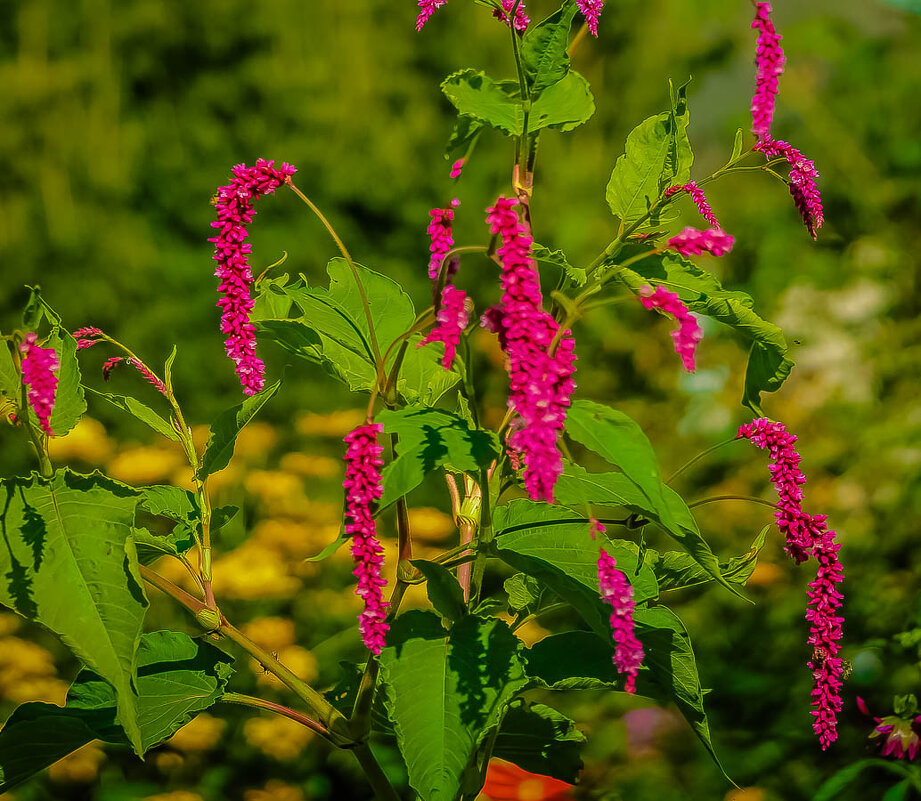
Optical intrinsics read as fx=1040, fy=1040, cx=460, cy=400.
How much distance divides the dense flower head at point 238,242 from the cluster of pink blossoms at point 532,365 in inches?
8.7

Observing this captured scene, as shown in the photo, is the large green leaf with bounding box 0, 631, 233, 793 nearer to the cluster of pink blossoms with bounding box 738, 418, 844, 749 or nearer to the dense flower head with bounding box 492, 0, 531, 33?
the cluster of pink blossoms with bounding box 738, 418, 844, 749

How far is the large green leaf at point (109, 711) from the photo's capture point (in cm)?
95

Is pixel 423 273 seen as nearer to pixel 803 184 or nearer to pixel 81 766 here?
pixel 81 766

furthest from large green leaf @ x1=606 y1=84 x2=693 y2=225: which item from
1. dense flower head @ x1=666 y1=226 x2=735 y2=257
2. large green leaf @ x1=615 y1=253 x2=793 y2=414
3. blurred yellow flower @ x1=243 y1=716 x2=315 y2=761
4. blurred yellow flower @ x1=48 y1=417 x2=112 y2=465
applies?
blurred yellow flower @ x1=48 y1=417 x2=112 y2=465

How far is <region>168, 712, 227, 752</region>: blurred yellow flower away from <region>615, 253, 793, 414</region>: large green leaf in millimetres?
1694

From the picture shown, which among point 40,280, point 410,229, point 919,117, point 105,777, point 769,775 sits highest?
point 919,117

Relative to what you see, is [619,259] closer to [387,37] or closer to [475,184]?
[475,184]

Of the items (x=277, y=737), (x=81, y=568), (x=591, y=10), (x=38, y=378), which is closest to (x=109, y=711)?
(x=81, y=568)

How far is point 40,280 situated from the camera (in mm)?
3773

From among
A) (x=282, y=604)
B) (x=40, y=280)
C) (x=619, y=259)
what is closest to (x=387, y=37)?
(x=40, y=280)

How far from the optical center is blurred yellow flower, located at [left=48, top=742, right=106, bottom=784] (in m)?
2.18

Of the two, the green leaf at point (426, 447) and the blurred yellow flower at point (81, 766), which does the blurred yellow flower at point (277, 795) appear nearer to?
the blurred yellow flower at point (81, 766)

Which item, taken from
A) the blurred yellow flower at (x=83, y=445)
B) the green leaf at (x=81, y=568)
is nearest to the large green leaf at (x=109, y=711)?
the green leaf at (x=81, y=568)

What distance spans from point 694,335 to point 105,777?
2.12 meters
